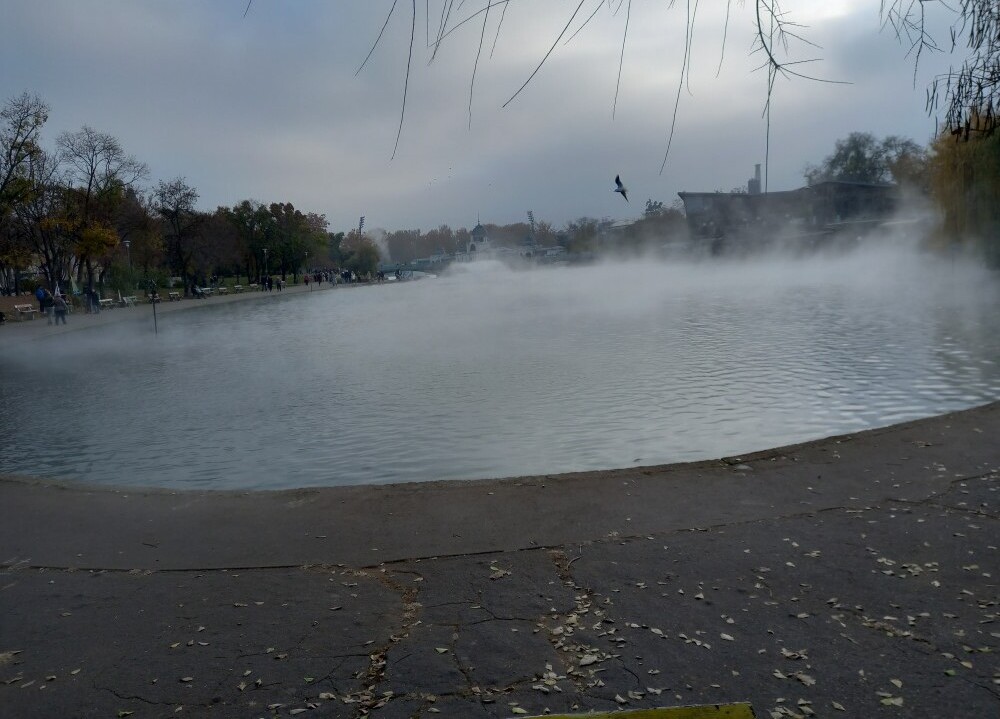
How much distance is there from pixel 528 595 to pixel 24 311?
42.4 meters

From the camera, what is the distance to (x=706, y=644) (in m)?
3.48

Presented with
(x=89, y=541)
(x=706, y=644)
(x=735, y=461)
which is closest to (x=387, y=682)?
(x=706, y=644)

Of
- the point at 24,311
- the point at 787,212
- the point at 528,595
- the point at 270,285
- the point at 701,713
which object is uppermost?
the point at 787,212

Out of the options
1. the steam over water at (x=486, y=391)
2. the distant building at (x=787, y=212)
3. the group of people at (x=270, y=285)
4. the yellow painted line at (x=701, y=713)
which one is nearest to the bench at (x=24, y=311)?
the steam over water at (x=486, y=391)

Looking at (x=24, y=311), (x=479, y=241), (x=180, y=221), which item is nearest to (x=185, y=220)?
(x=180, y=221)

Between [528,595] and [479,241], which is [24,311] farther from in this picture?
[479,241]

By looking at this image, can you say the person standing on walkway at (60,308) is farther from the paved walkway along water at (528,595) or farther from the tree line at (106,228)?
the paved walkway along water at (528,595)

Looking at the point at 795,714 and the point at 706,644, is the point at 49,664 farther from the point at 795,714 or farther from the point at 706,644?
the point at 795,714

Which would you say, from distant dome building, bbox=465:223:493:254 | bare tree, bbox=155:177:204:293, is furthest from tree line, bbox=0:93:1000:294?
distant dome building, bbox=465:223:493:254

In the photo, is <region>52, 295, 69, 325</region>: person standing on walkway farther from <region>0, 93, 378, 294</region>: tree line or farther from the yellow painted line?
the yellow painted line

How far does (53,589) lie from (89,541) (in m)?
0.89

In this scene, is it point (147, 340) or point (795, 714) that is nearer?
point (795, 714)

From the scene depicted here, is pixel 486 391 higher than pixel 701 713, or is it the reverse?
pixel 701 713

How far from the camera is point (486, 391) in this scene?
12.4 metres
